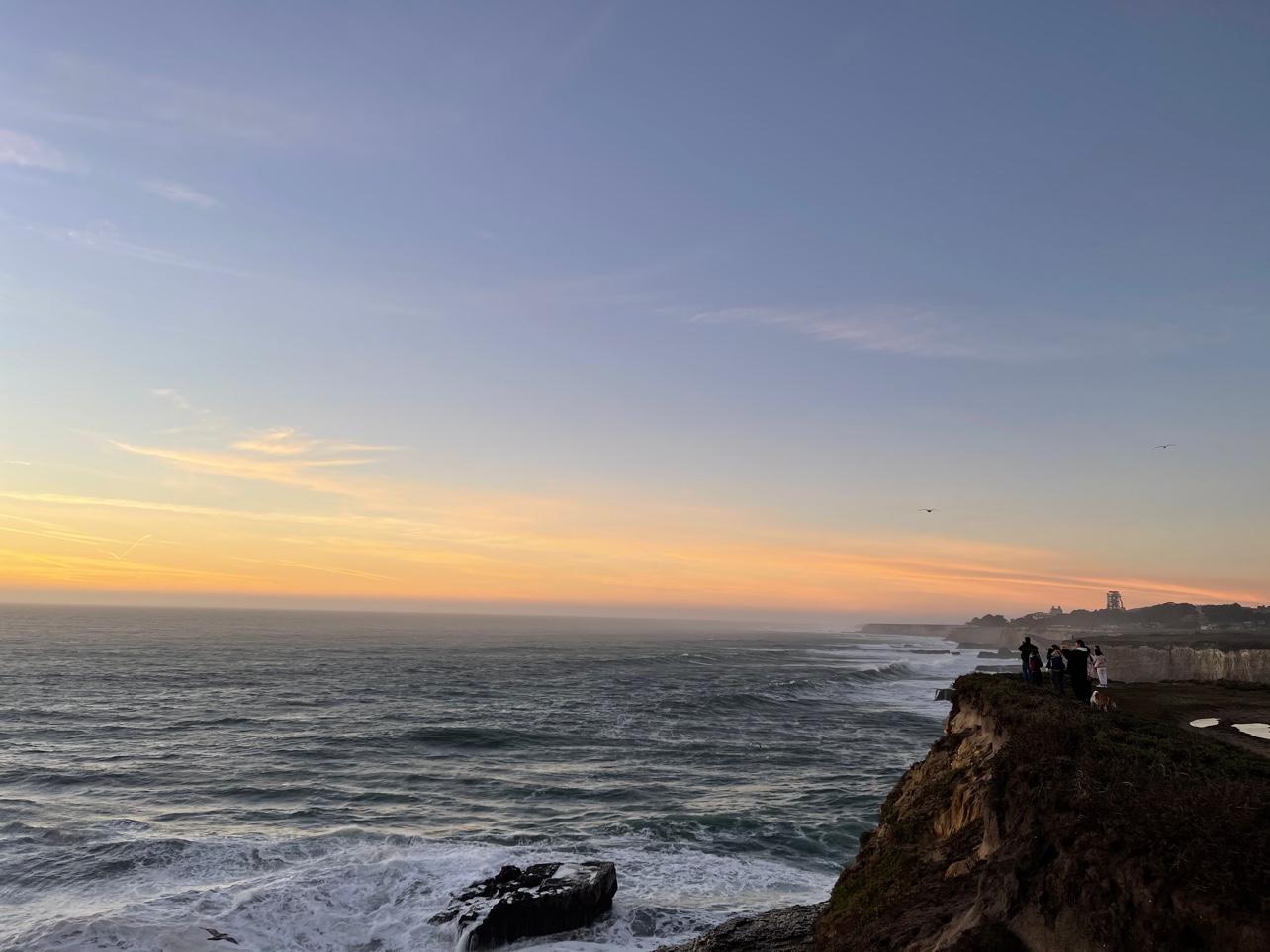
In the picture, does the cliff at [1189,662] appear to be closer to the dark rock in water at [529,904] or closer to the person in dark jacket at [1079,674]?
the person in dark jacket at [1079,674]

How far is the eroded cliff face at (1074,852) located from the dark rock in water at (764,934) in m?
1.04

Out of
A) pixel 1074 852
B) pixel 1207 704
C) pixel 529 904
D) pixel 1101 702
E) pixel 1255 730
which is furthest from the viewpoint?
pixel 1207 704

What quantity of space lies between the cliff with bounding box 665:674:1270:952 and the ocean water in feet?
21.4

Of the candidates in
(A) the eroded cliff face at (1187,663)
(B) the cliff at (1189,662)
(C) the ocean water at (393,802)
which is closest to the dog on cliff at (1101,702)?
(C) the ocean water at (393,802)

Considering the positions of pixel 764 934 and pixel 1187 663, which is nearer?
pixel 764 934

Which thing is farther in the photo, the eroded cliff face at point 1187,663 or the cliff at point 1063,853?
the eroded cliff face at point 1187,663

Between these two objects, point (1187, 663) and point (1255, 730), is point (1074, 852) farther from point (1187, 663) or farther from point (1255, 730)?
point (1187, 663)

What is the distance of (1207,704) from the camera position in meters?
22.6

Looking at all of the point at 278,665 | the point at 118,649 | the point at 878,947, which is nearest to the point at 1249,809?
the point at 878,947

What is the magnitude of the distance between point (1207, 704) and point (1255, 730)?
508 cm

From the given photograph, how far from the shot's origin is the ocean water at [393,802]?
19906 millimetres

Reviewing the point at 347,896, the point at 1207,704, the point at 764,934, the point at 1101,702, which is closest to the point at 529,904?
the point at 347,896

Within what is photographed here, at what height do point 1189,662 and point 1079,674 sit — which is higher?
point 1079,674

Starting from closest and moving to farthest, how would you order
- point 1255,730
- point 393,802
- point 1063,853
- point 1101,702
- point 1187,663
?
point 1063,853
point 1255,730
point 1101,702
point 393,802
point 1187,663
